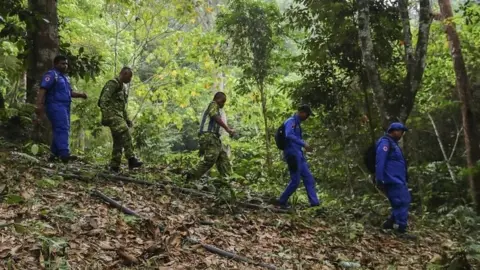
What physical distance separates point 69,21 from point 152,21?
12.5 feet

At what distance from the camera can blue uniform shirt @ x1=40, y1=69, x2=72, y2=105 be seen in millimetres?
7824

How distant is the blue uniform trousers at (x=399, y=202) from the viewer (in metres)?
7.82

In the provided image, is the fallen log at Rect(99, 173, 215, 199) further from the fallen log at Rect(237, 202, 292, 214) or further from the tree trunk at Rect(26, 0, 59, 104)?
the tree trunk at Rect(26, 0, 59, 104)

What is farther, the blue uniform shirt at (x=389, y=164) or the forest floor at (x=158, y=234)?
the blue uniform shirt at (x=389, y=164)

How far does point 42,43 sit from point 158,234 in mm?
5684

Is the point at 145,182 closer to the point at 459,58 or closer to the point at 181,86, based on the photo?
the point at 459,58

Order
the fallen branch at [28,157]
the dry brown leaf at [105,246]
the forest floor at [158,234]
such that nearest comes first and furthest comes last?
the forest floor at [158,234] → the dry brown leaf at [105,246] → the fallen branch at [28,157]

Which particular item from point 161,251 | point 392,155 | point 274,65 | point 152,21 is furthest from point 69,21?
point 161,251

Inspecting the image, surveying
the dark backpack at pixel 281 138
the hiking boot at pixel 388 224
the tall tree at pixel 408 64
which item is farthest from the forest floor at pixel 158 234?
the tall tree at pixel 408 64

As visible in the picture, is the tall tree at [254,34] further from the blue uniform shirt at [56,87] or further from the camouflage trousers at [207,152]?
the blue uniform shirt at [56,87]

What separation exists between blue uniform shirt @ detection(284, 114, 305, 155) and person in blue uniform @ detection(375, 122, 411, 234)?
133cm

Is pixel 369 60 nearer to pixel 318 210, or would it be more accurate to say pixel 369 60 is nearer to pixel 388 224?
pixel 318 210

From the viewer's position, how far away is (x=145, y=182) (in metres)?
7.71

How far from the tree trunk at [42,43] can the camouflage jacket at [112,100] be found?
180 cm
